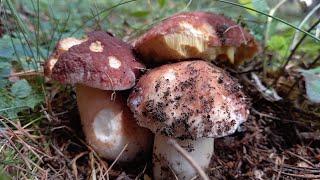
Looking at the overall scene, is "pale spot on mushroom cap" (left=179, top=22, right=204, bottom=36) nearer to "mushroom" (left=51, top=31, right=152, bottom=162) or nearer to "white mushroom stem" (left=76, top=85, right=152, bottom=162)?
"mushroom" (left=51, top=31, right=152, bottom=162)

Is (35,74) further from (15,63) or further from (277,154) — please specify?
(277,154)

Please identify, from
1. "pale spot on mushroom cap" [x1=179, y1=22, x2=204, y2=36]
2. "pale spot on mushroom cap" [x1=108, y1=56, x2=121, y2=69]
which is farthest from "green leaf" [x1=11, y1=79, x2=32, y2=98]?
"pale spot on mushroom cap" [x1=179, y1=22, x2=204, y2=36]

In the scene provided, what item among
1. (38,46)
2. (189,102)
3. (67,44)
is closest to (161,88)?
(189,102)

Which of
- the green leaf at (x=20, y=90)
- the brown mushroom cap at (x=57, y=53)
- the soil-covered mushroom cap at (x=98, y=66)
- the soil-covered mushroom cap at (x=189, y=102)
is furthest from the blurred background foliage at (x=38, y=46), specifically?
the soil-covered mushroom cap at (x=189, y=102)

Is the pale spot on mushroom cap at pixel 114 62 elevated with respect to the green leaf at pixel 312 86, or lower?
elevated

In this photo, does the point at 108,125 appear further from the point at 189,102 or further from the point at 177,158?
the point at 189,102

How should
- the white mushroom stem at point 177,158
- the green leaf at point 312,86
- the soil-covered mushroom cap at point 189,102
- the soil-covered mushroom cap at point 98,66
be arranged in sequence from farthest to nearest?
the green leaf at point 312,86, the white mushroom stem at point 177,158, the soil-covered mushroom cap at point 98,66, the soil-covered mushroom cap at point 189,102

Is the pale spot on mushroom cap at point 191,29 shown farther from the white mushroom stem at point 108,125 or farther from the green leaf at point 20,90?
the green leaf at point 20,90
